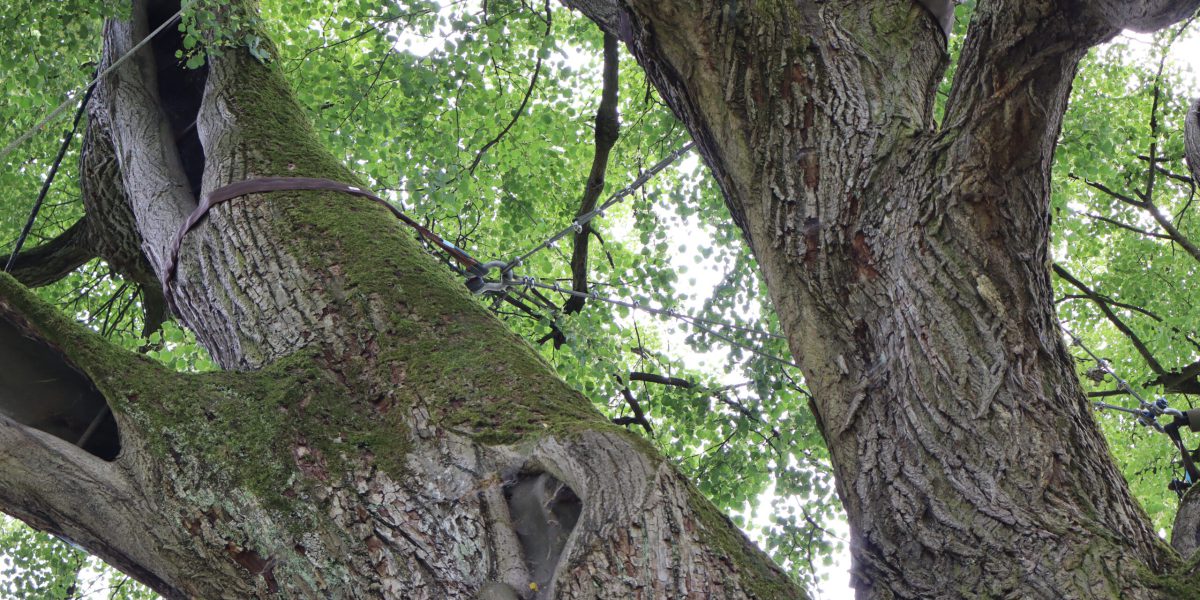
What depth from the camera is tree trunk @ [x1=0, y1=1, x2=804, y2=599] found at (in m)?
1.87

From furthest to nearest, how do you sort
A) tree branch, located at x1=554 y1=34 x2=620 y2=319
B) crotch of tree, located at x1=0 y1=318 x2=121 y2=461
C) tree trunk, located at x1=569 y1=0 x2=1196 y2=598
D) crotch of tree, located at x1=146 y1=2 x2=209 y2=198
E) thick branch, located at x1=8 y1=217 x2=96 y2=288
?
tree branch, located at x1=554 y1=34 x2=620 y2=319, thick branch, located at x1=8 y1=217 x2=96 y2=288, crotch of tree, located at x1=146 y1=2 x2=209 y2=198, crotch of tree, located at x1=0 y1=318 x2=121 y2=461, tree trunk, located at x1=569 y1=0 x2=1196 y2=598

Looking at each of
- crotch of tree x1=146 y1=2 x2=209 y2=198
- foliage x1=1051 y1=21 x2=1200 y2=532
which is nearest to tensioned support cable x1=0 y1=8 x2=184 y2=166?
crotch of tree x1=146 y1=2 x2=209 y2=198

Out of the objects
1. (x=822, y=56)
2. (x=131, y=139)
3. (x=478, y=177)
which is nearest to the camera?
(x=822, y=56)

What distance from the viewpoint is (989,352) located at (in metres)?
1.99

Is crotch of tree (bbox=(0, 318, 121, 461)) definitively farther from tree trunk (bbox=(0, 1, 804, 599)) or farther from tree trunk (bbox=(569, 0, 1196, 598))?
tree trunk (bbox=(569, 0, 1196, 598))

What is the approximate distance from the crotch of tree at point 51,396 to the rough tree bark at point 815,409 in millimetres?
28

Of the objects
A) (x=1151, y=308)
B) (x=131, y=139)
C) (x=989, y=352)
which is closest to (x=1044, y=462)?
(x=989, y=352)

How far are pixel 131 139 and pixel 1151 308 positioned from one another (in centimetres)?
931

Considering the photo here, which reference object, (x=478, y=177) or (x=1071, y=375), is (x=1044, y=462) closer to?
(x=1071, y=375)

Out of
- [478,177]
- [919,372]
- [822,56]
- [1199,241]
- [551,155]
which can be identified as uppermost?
[1199,241]

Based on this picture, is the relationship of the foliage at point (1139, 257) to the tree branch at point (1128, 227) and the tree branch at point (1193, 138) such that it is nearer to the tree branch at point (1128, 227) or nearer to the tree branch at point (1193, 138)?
the tree branch at point (1128, 227)

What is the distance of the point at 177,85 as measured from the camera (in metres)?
4.53

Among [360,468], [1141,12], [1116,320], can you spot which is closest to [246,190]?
[360,468]

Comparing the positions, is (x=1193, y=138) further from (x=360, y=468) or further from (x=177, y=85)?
(x=177, y=85)
